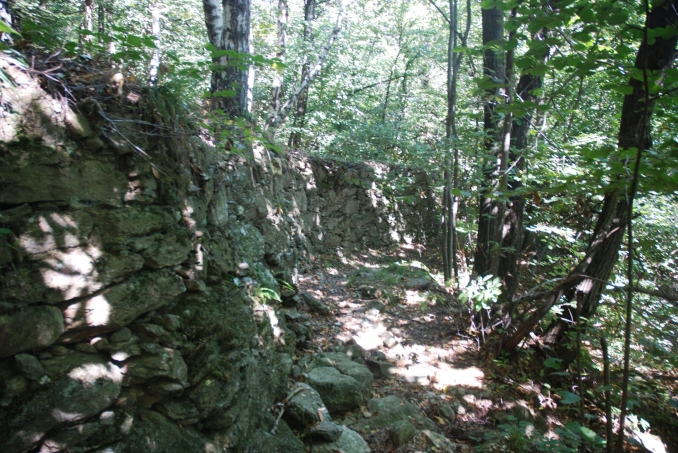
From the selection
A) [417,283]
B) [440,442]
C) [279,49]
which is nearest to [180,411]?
[440,442]

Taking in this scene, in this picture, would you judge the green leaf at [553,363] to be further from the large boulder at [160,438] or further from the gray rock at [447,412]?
the large boulder at [160,438]

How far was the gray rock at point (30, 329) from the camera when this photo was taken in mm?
1824

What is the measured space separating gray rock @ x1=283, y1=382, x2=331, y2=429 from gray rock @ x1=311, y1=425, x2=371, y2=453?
0.20 m

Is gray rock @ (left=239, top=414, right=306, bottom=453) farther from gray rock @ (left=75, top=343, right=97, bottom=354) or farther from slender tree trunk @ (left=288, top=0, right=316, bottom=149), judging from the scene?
slender tree trunk @ (left=288, top=0, right=316, bottom=149)

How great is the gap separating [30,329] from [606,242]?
4.77m

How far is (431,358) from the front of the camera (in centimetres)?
511

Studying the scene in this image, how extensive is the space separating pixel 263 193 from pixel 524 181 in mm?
3667

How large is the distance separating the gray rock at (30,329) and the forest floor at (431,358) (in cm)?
263

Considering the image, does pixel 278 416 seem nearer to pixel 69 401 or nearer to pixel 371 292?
pixel 69 401

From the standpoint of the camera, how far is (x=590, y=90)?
795 centimetres

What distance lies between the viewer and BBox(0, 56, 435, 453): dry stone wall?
75.5 inches

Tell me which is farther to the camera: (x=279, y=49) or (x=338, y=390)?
(x=279, y=49)

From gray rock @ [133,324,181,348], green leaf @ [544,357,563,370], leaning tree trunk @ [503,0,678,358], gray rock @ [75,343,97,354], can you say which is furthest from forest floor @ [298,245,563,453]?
gray rock @ [75,343,97,354]

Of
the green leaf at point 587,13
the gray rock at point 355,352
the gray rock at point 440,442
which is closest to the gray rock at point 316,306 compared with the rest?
the gray rock at point 355,352
